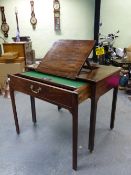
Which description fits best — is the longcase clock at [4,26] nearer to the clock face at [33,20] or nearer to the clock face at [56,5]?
the clock face at [33,20]

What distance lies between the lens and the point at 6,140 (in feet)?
6.00

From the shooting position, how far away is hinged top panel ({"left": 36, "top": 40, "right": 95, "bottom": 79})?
142cm

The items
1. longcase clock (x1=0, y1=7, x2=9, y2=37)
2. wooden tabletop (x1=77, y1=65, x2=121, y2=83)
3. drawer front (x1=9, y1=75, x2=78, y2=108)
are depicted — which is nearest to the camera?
drawer front (x1=9, y1=75, x2=78, y2=108)

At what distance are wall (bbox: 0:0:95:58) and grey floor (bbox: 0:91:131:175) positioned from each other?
315 cm

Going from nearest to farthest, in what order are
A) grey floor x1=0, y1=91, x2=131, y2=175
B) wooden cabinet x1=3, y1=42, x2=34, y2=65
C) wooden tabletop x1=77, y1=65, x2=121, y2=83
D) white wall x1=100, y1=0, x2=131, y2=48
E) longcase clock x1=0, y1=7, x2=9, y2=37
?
wooden tabletop x1=77, y1=65, x2=121, y2=83
grey floor x1=0, y1=91, x2=131, y2=175
wooden cabinet x1=3, y1=42, x2=34, y2=65
white wall x1=100, y1=0, x2=131, y2=48
longcase clock x1=0, y1=7, x2=9, y2=37

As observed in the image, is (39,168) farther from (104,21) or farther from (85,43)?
(104,21)

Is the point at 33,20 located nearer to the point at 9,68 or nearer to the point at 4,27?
the point at 4,27

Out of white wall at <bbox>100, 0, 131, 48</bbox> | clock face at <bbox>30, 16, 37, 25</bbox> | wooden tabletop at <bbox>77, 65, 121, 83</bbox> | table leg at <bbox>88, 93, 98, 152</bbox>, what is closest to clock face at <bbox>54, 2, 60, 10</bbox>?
clock face at <bbox>30, 16, 37, 25</bbox>

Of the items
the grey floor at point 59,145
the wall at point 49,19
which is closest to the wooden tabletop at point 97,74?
the grey floor at point 59,145

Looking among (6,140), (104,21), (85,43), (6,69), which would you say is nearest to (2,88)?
(6,69)

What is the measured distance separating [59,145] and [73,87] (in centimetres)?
79

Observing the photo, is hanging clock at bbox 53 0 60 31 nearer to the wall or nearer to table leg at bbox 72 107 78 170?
the wall

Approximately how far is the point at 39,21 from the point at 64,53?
3.75 meters

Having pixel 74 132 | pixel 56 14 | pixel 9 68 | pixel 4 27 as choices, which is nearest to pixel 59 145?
pixel 74 132
